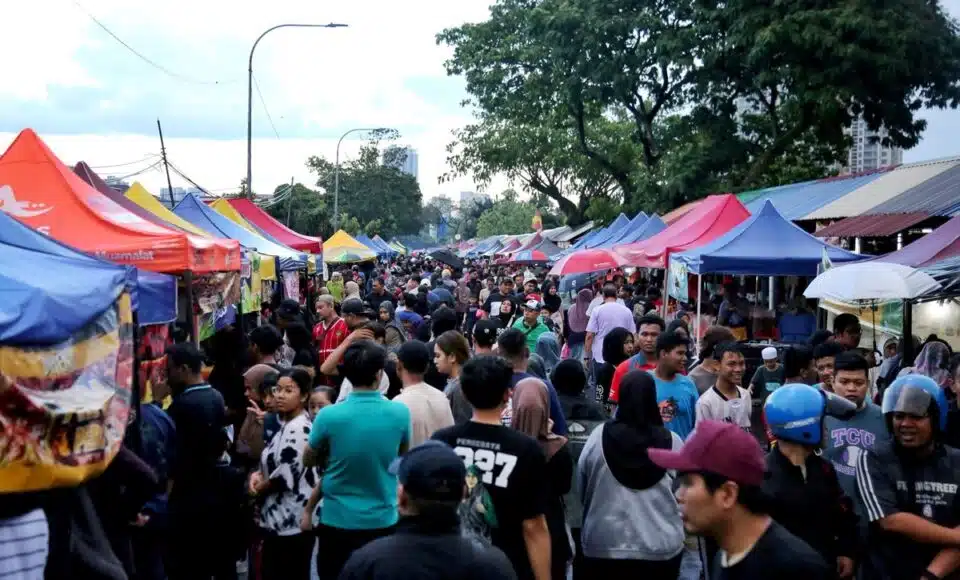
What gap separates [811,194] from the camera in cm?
2480

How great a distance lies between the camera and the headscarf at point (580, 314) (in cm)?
1596

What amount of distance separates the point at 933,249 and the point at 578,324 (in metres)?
6.16

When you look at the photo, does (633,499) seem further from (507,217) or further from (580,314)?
(507,217)

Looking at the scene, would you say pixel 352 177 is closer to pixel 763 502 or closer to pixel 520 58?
pixel 520 58

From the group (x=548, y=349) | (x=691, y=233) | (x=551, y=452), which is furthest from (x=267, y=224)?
(x=551, y=452)

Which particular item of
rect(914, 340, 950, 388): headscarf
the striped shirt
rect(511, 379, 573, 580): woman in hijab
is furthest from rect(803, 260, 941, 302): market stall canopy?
the striped shirt

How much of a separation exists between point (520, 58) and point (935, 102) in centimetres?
1384

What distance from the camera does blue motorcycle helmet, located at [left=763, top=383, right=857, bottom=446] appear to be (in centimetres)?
475

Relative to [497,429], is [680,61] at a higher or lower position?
Answer: higher

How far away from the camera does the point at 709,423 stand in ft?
11.9

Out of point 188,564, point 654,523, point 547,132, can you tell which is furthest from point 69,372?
point 547,132

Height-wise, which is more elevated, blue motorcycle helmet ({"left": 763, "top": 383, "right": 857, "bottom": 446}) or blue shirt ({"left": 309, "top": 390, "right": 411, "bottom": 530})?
blue motorcycle helmet ({"left": 763, "top": 383, "right": 857, "bottom": 446})

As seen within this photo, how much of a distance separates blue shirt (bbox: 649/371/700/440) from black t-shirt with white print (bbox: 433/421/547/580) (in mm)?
2592

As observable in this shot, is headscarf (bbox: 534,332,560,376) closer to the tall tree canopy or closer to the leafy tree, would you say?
the tall tree canopy
